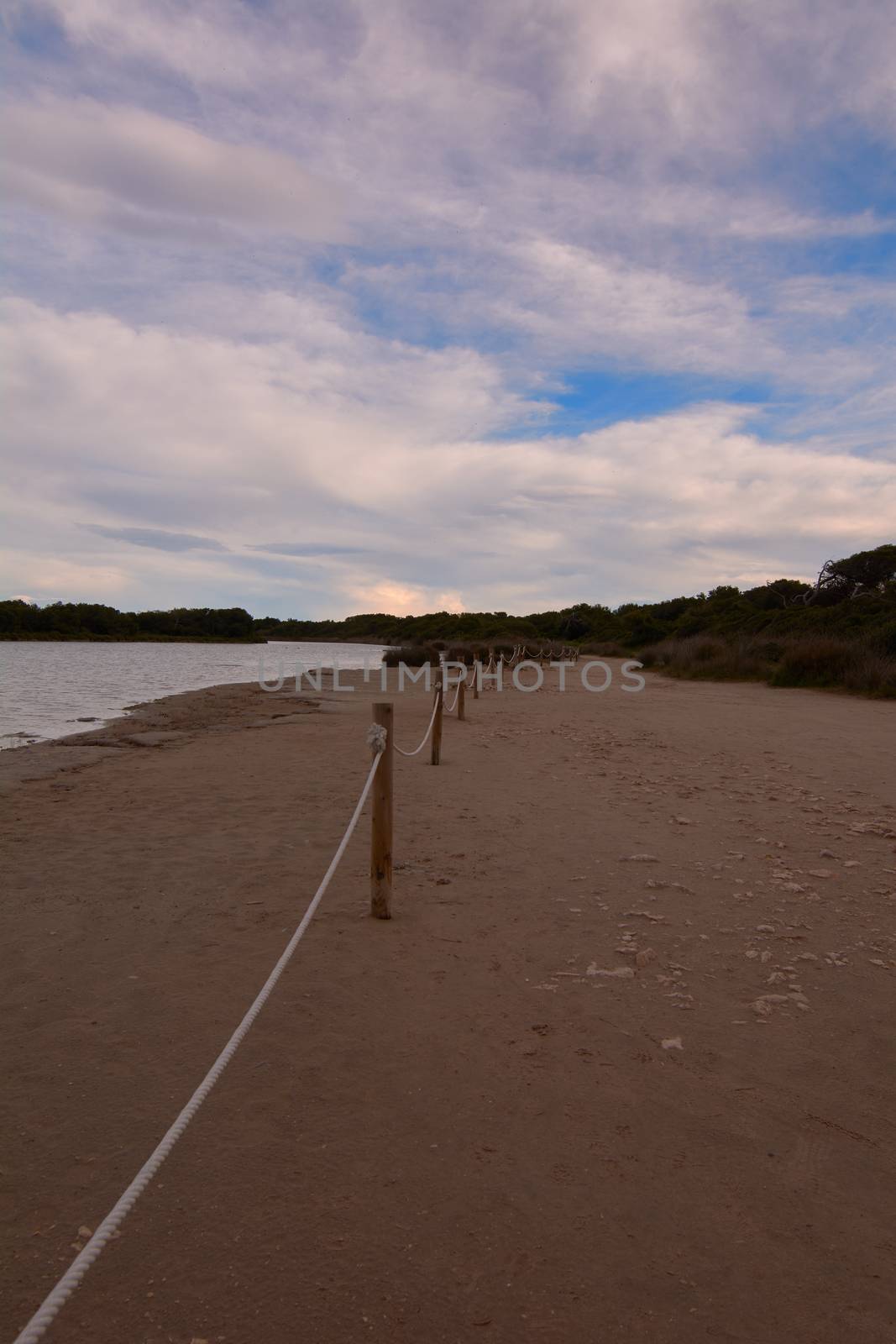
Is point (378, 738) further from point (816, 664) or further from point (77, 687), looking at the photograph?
point (77, 687)

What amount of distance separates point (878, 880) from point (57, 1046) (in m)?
4.85

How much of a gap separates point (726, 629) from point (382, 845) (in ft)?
112

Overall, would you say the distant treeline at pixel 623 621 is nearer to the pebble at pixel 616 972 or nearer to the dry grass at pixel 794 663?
the dry grass at pixel 794 663

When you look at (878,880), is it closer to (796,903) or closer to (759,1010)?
(796,903)

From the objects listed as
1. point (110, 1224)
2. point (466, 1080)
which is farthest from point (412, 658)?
point (110, 1224)

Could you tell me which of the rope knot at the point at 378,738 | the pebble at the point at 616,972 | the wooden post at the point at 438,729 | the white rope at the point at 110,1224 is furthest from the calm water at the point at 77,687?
the white rope at the point at 110,1224

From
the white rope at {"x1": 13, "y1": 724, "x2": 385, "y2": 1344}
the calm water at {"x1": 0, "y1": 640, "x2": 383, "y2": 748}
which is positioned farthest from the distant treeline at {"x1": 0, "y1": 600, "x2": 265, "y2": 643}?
the white rope at {"x1": 13, "y1": 724, "x2": 385, "y2": 1344}

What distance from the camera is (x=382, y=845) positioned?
15.8 ft

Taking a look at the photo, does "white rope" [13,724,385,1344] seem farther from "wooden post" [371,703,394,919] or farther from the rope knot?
the rope knot

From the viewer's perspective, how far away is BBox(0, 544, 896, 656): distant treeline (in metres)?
30.1

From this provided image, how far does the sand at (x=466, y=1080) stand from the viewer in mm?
2176

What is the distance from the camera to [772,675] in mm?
22828

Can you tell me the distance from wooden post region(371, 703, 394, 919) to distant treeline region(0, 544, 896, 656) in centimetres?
1951

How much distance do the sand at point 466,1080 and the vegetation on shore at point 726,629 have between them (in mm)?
15826
